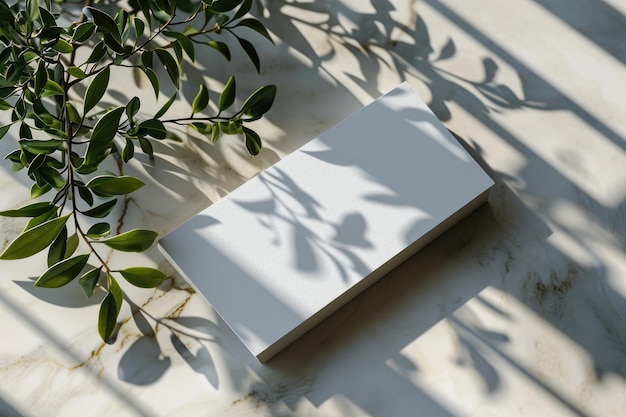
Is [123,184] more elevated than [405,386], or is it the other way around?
[123,184]

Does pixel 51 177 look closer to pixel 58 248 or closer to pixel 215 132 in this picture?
pixel 58 248

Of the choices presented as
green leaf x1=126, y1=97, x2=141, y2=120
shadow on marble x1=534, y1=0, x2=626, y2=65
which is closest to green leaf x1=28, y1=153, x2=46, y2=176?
green leaf x1=126, y1=97, x2=141, y2=120

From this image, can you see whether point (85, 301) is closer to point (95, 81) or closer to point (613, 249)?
point (95, 81)

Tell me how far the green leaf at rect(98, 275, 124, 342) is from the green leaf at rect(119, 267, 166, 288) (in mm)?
19

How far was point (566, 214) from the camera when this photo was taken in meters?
1.12

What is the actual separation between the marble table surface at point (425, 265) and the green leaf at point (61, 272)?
0.15 meters

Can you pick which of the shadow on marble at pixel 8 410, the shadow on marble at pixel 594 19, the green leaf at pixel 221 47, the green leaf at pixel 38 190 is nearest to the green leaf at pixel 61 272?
the green leaf at pixel 38 190

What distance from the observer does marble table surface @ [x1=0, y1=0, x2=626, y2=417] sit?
42.0 inches

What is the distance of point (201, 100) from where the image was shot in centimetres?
109

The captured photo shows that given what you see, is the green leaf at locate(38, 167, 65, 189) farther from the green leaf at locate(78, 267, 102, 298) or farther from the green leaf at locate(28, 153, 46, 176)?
the green leaf at locate(78, 267, 102, 298)

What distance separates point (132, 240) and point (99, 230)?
0.06m

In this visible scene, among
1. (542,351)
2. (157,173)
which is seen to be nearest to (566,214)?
(542,351)

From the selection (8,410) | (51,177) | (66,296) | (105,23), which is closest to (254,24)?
(105,23)

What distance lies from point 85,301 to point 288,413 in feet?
1.07
